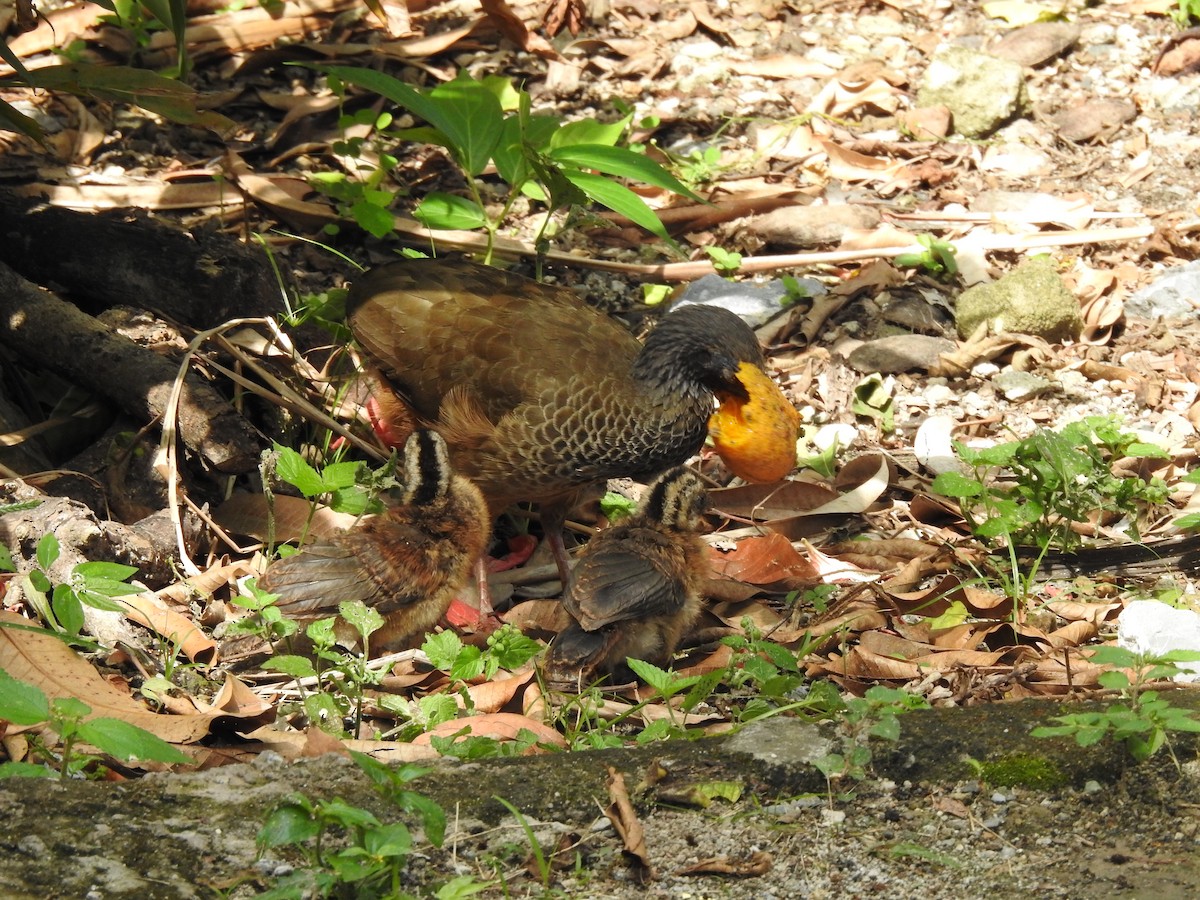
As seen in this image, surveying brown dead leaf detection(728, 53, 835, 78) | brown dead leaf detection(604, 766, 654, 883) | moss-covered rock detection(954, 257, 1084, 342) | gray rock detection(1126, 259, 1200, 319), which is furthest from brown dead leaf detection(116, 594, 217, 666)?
brown dead leaf detection(728, 53, 835, 78)

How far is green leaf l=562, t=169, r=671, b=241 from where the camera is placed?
573cm

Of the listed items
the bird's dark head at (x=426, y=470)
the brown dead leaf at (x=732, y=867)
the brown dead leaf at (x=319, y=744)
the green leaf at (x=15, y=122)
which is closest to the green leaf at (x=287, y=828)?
the brown dead leaf at (x=732, y=867)

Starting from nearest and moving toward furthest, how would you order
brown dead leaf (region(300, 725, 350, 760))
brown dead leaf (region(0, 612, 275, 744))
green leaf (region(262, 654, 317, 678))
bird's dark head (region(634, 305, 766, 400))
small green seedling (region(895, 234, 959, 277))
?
brown dead leaf (region(300, 725, 350, 760)), brown dead leaf (region(0, 612, 275, 744)), green leaf (region(262, 654, 317, 678)), bird's dark head (region(634, 305, 766, 400)), small green seedling (region(895, 234, 959, 277))

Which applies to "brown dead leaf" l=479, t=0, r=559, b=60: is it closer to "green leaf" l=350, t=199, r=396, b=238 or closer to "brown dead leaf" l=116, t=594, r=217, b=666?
"green leaf" l=350, t=199, r=396, b=238

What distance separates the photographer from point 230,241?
575 cm

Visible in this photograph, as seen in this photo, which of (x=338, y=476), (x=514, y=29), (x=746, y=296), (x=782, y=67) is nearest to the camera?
(x=338, y=476)

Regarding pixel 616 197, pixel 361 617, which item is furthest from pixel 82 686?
pixel 616 197

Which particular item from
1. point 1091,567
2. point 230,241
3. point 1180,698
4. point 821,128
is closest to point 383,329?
point 230,241

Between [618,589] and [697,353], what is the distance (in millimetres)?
1153

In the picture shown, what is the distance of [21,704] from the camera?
2.65 meters

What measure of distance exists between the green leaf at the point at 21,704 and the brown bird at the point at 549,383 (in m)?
2.45

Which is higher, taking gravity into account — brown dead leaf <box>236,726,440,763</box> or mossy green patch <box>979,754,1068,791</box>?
mossy green patch <box>979,754,1068,791</box>

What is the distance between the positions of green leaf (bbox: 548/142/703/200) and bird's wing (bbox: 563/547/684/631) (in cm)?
190

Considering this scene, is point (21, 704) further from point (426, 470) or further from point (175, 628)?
point (426, 470)
